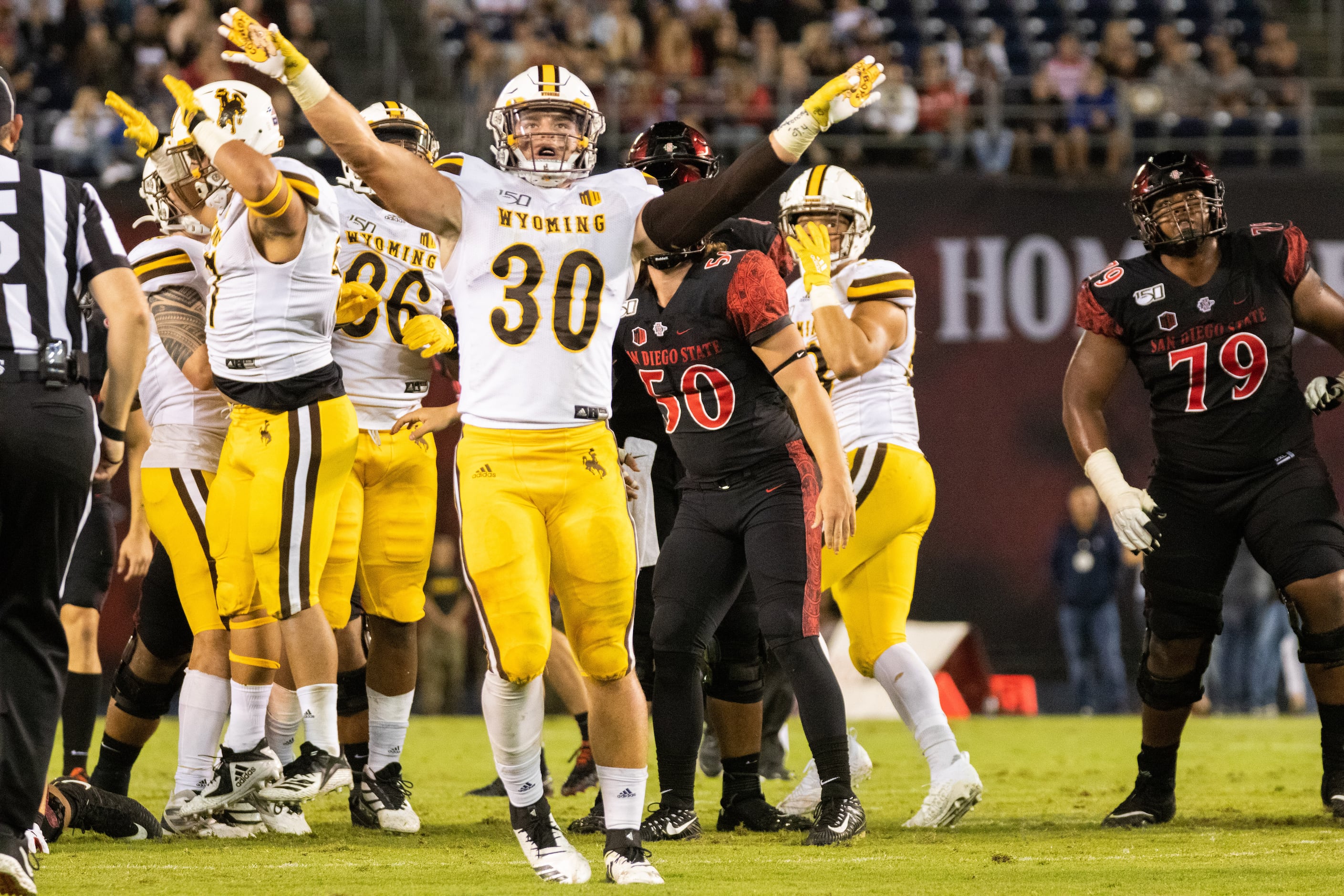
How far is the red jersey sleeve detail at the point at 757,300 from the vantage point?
4.99 meters

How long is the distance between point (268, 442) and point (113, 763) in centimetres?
139

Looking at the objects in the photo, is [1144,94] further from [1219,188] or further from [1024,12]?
[1219,188]

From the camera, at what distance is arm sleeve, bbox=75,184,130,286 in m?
4.23

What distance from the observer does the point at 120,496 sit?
43.1ft

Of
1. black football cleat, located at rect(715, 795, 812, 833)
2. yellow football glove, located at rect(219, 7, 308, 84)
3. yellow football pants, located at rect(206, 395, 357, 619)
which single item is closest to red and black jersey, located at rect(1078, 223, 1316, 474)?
black football cleat, located at rect(715, 795, 812, 833)

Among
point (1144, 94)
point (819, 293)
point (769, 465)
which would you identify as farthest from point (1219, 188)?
point (1144, 94)

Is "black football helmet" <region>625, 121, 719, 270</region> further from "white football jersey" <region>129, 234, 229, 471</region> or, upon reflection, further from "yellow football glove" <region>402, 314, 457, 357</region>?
"white football jersey" <region>129, 234, 229, 471</region>

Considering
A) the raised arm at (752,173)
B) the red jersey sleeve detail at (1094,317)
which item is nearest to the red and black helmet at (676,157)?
the raised arm at (752,173)

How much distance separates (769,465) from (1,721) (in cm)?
240

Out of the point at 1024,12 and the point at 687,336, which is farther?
the point at 1024,12

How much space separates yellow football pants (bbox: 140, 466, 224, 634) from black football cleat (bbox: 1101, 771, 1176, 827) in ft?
10.6

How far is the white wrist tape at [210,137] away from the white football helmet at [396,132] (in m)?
1.10

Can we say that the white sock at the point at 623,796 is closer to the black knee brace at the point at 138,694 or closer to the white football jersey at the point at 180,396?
the black knee brace at the point at 138,694

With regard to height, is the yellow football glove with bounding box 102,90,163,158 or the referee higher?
the yellow football glove with bounding box 102,90,163,158
